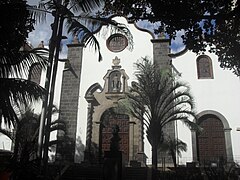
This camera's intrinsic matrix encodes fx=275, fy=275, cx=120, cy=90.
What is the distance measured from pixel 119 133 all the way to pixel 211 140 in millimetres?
5908

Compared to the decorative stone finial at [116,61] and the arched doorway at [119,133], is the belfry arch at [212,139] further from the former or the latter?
the decorative stone finial at [116,61]

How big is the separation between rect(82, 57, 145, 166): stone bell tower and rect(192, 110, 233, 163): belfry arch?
364 cm

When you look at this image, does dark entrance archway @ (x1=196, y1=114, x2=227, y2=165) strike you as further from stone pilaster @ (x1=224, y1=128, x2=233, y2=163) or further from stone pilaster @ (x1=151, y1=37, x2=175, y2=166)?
stone pilaster @ (x1=151, y1=37, x2=175, y2=166)

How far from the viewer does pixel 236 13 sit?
23.7 ft

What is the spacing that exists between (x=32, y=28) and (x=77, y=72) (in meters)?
12.0

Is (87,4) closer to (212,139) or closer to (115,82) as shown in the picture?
(115,82)

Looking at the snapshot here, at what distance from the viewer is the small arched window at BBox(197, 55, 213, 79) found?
18.3 m

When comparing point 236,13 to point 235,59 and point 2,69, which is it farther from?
point 2,69

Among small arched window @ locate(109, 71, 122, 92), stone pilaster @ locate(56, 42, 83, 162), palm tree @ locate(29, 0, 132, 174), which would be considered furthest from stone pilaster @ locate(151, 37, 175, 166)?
palm tree @ locate(29, 0, 132, 174)

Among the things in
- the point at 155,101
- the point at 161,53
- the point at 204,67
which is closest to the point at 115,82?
the point at 161,53

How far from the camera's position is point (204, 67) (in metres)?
18.6

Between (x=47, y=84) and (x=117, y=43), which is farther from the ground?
(x=117, y=43)

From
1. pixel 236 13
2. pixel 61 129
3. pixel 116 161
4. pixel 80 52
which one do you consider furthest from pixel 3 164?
pixel 80 52

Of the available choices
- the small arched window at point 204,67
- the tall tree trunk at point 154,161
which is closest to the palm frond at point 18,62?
the tall tree trunk at point 154,161
